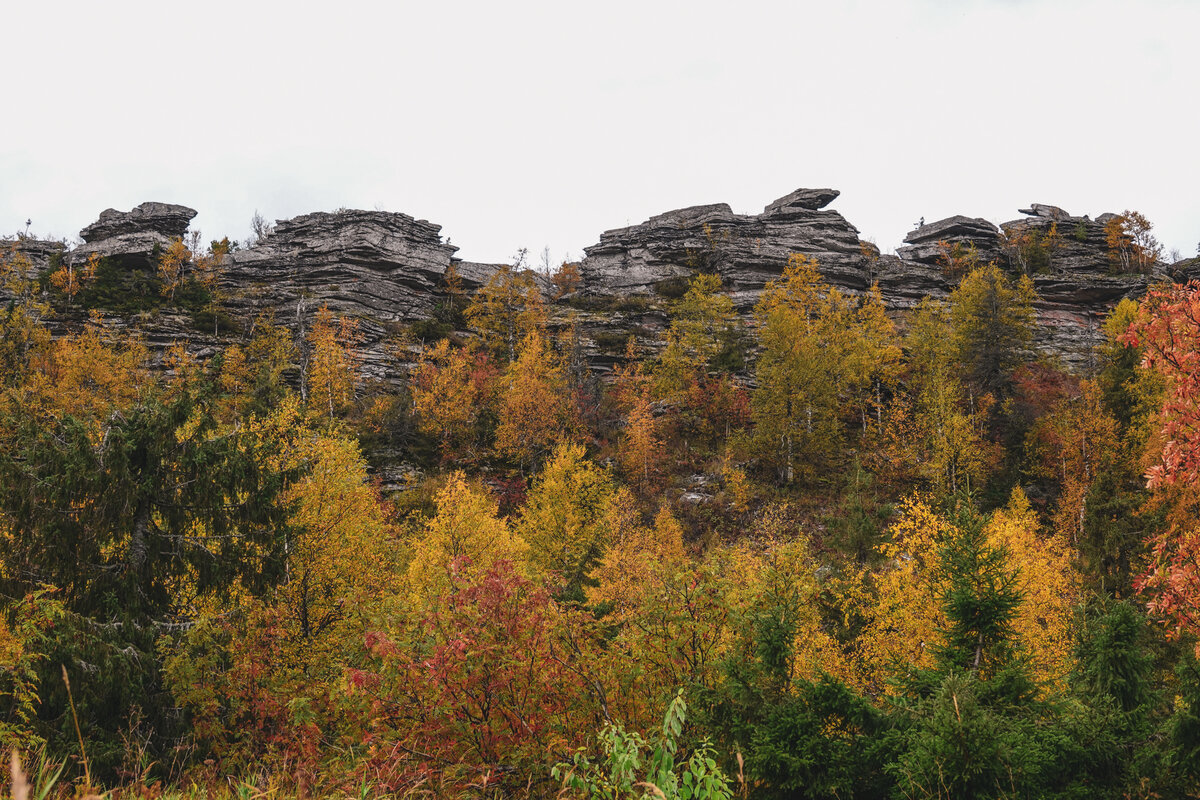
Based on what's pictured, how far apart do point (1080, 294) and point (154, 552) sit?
3012 inches

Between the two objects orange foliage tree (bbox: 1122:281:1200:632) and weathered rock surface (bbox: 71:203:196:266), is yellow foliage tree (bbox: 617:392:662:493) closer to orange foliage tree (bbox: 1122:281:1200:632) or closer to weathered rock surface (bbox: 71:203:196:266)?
orange foliage tree (bbox: 1122:281:1200:632)

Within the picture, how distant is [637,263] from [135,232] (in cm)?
5923

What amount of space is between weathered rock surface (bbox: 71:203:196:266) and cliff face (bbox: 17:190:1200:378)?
0.16 meters

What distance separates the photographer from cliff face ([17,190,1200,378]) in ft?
199

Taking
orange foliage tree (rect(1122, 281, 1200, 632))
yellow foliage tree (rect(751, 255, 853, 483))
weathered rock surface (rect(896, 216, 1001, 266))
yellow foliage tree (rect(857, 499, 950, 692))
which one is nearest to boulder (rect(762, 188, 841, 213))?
weathered rock surface (rect(896, 216, 1001, 266))

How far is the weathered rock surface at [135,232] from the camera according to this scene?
65.6 metres

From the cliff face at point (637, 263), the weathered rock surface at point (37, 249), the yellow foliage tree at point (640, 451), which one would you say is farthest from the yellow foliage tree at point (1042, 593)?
the weathered rock surface at point (37, 249)

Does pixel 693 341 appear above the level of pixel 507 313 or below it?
below

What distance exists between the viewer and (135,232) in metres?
70.8

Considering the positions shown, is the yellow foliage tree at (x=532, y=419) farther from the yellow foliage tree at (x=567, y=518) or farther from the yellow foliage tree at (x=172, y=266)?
the yellow foliage tree at (x=172, y=266)

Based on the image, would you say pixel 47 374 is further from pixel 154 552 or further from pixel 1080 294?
pixel 1080 294

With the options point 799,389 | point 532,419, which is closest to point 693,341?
point 799,389

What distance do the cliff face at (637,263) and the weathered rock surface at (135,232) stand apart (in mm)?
163

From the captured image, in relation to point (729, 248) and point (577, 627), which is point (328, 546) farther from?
point (729, 248)
